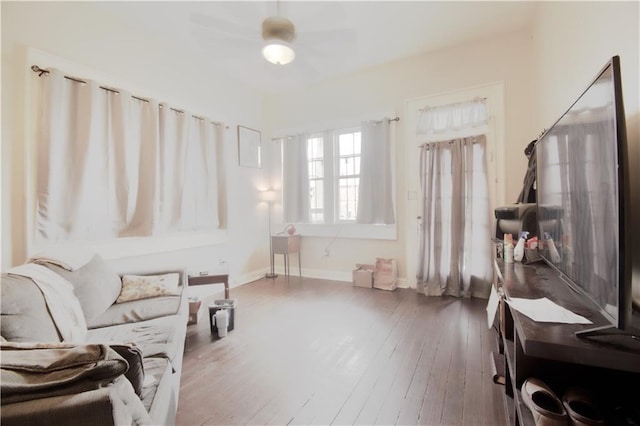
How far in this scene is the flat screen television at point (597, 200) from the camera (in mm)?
783

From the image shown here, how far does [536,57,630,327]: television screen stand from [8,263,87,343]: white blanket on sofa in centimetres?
229

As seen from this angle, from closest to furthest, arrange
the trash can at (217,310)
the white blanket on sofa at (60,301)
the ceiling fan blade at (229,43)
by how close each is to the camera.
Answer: the white blanket on sofa at (60,301)
the trash can at (217,310)
the ceiling fan blade at (229,43)

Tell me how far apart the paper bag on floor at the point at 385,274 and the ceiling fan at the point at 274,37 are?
8.85ft

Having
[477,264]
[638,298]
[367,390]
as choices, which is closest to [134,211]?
[367,390]

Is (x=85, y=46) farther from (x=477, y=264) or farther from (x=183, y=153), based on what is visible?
(x=477, y=264)

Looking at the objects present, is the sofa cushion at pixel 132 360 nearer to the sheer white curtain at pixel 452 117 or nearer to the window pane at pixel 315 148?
the sheer white curtain at pixel 452 117

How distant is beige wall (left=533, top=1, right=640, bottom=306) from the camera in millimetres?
1124

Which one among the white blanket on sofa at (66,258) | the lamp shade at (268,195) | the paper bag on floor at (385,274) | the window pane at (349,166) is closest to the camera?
the white blanket on sofa at (66,258)

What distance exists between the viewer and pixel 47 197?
2309 mm

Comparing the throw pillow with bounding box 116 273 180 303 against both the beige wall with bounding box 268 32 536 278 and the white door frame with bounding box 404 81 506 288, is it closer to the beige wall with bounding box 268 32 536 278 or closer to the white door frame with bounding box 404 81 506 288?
the beige wall with bounding box 268 32 536 278

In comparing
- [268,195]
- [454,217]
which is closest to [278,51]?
[268,195]

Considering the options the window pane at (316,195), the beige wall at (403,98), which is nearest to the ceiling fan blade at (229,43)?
the beige wall at (403,98)

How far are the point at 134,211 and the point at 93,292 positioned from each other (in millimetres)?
1139

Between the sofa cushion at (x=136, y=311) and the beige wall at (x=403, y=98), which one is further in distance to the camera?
the beige wall at (x=403, y=98)
